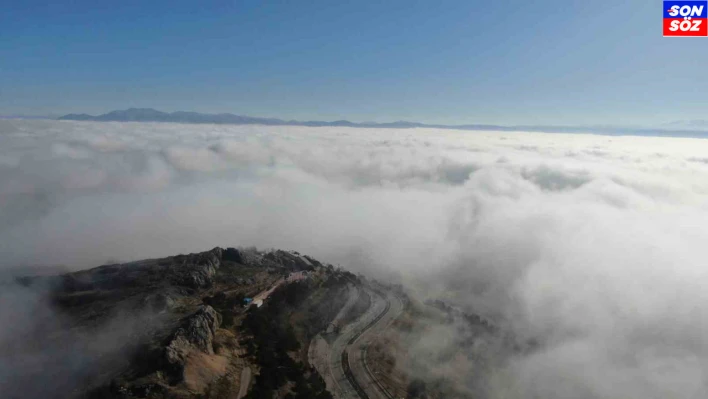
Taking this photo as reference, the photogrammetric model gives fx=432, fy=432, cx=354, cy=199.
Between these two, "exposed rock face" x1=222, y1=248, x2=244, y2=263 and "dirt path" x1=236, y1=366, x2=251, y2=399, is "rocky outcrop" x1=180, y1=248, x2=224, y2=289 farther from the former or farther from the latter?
"dirt path" x1=236, y1=366, x2=251, y2=399

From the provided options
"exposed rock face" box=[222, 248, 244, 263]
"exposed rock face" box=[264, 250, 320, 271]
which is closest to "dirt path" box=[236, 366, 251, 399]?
"exposed rock face" box=[222, 248, 244, 263]

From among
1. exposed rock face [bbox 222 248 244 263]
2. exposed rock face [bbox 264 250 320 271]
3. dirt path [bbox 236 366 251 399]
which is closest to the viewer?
dirt path [bbox 236 366 251 399]

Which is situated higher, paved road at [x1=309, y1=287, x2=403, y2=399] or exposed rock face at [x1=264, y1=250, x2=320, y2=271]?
exposed rock face at [x1=264, y1=250, x2=320, y2=271]

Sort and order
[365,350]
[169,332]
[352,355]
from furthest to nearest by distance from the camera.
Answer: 1. [365,350]
2. [352,355]
3. [169,332]

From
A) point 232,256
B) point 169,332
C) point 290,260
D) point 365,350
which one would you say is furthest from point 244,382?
point 290,260

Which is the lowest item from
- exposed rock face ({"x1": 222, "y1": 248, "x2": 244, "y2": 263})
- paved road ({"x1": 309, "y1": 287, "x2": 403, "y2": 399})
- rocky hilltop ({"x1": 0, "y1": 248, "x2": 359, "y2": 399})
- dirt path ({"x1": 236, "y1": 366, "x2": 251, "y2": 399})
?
paved road ({"x1": 309, "y1": 287, "x2": 403, "y2": 399})

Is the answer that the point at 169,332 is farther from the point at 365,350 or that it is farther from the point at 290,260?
the point at 290,260

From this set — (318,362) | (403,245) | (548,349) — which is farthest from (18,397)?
(403,245)

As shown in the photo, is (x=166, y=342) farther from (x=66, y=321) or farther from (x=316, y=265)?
(x=316, y=265)
